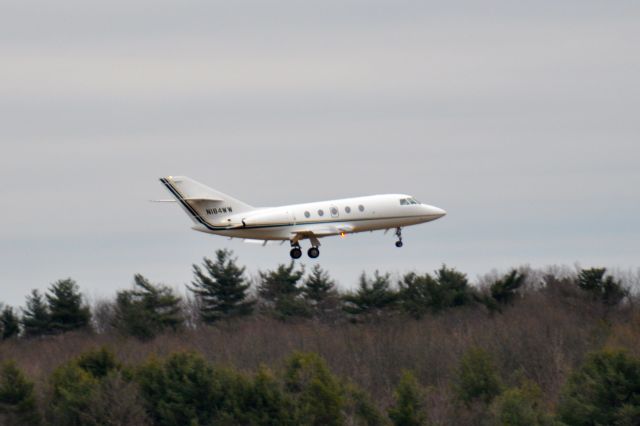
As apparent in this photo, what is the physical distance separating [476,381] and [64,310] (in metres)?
56.1

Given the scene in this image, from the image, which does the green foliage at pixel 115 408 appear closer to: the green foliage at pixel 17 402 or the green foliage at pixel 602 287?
the green foliage at pixel 17 402

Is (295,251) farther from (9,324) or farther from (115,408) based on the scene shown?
(9,324)

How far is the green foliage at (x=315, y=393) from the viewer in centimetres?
9450

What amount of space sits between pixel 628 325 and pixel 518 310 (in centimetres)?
1256

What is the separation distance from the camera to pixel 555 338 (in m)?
126

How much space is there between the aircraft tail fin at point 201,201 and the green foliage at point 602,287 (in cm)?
6126

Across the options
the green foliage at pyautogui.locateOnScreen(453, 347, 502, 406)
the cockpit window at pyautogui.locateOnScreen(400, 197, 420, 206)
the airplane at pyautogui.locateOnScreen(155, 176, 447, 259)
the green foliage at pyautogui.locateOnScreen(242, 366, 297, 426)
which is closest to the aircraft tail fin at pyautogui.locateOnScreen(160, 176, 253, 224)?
the airplane at pyautogui.locateOnScreen(155, 176, 447, 259)

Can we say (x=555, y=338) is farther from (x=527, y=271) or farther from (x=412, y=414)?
(x=412, y=414)

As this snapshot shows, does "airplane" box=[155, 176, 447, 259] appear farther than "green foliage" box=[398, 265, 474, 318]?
No

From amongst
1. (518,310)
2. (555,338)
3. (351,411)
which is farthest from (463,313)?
(351,411)

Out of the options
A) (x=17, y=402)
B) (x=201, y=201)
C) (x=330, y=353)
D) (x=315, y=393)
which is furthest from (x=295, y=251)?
(x=330, y=353)

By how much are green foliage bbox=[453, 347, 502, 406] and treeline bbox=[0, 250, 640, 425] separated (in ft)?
0.41

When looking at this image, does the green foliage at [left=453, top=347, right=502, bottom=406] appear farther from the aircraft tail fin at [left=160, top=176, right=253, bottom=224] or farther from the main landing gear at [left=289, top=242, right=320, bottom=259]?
the aircraft tail fin at [left=160, top=176, right=253, bottom=224]

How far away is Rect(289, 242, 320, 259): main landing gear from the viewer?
84062mm
